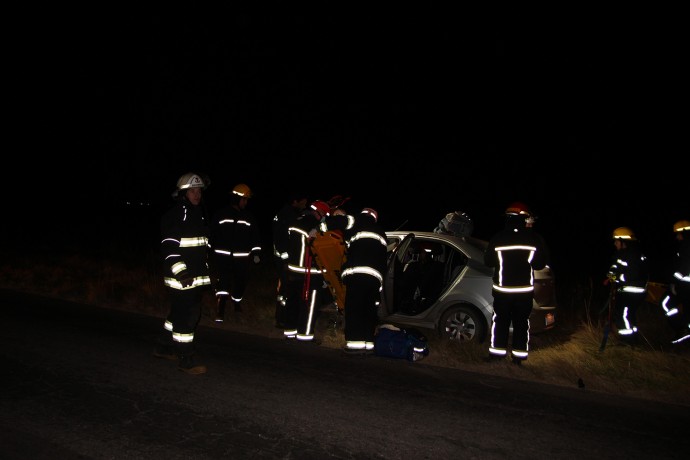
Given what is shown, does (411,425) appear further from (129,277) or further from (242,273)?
(129,277)

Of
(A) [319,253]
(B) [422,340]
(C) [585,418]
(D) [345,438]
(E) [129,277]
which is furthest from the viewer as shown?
(E) [129,277]

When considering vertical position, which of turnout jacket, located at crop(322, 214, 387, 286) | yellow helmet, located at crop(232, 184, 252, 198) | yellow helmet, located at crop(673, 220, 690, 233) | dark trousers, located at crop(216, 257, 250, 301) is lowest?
dark trousers, located at crop(216, 257, 250, 301)

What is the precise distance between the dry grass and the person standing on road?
1.04ft

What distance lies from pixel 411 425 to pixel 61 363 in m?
3.64

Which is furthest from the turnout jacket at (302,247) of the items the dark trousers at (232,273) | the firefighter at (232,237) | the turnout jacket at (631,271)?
the turnout jacket at (631,271)

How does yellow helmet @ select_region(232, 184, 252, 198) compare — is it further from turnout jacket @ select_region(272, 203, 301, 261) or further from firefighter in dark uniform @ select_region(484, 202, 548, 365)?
firefighter in dark uniform @ select_region(484, 202, 548, 365)

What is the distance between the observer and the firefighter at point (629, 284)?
24.6 feet

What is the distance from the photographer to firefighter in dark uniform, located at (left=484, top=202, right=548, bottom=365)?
6527mm

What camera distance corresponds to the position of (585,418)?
488cm

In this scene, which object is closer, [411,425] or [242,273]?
[411,425]

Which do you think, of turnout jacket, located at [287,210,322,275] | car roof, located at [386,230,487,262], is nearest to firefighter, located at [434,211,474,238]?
car roof, located at [386,230,487,262]

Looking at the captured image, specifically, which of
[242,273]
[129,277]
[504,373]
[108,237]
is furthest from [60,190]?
[504,373]

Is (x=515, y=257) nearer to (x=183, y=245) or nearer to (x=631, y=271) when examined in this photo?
(x=631, y=271)

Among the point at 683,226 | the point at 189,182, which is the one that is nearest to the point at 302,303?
the point at 189,182
